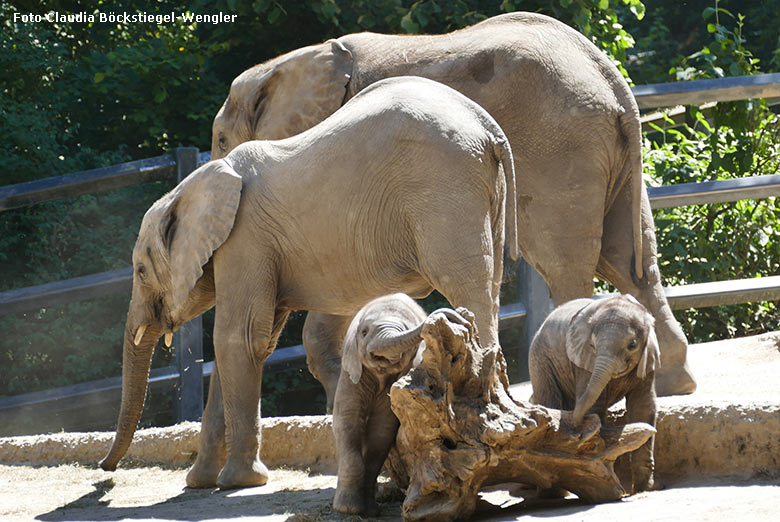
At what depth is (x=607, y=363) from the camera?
3.52 metres

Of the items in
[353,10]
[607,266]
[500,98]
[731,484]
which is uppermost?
[353,10]

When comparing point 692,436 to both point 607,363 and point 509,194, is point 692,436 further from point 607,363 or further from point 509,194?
point 509,194

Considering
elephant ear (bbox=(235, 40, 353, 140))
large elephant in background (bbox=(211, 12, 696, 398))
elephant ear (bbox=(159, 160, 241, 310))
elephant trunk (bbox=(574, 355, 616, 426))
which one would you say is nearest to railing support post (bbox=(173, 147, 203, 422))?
elephant ear (bbox=(235, 40, 353, 140))

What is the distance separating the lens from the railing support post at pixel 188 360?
21.4ft

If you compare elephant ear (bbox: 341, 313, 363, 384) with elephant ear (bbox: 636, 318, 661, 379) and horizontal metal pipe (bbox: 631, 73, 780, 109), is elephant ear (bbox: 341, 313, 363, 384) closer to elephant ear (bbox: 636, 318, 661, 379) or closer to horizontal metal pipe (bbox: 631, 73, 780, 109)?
elephant ear (bbox: 636, 318, 661, 379)

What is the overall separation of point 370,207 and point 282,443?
1.30 meters

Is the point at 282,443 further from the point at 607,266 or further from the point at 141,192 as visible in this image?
the point at 141,192

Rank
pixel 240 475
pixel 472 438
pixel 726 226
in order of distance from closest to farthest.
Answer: pixel 472 438
pixel 240 475
pixel 726 226

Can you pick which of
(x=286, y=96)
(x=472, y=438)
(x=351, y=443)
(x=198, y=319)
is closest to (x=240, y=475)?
(x=351, y=443)

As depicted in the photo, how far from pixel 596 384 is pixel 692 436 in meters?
0.62

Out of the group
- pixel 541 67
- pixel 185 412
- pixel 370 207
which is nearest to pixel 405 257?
pixel 370 207

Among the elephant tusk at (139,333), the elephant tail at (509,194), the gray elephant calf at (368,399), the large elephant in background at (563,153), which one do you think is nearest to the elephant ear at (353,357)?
the gray elephant calf at (368,399)

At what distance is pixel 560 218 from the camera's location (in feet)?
16.9

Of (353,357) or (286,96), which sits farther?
(286,96)
